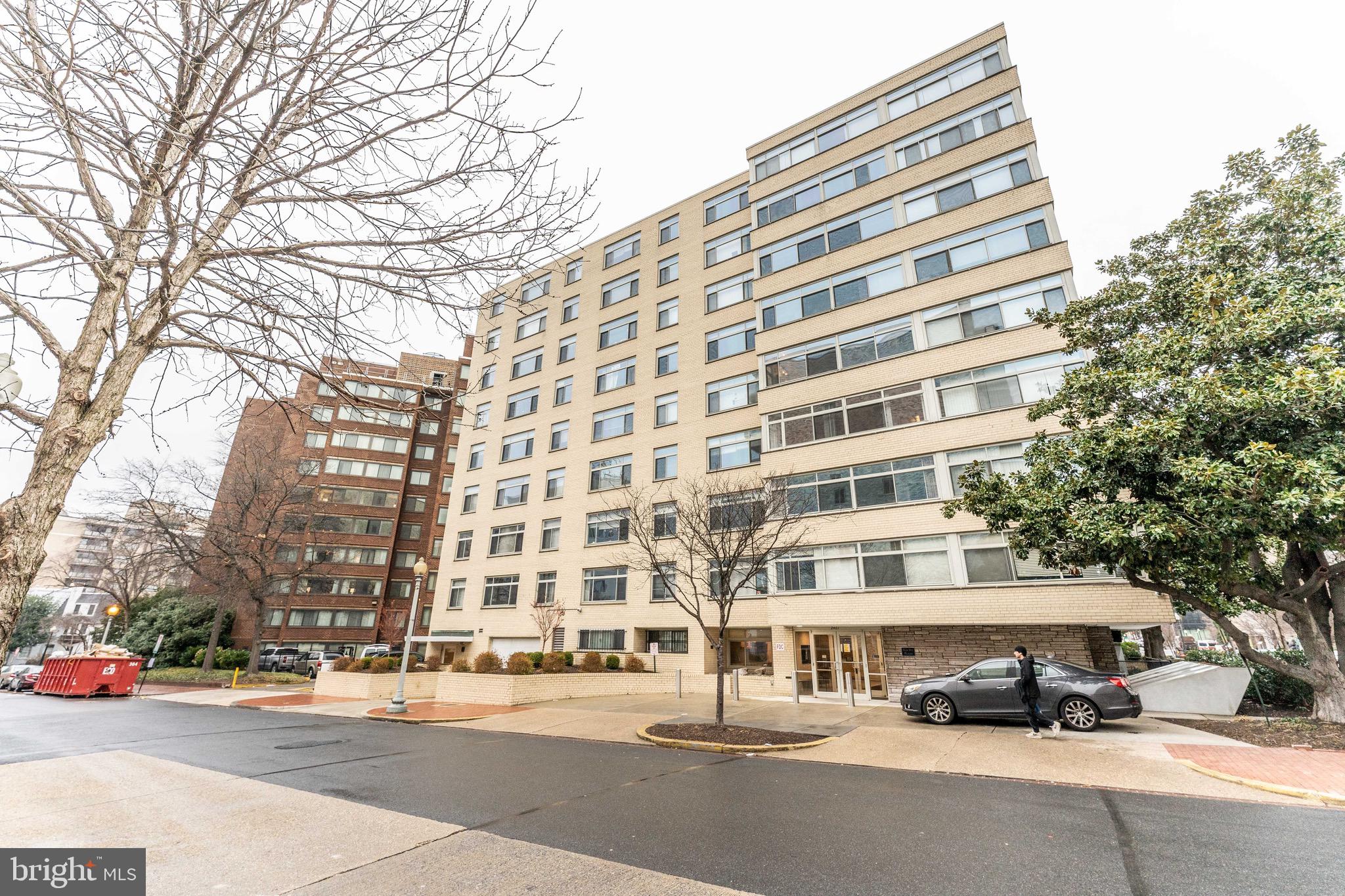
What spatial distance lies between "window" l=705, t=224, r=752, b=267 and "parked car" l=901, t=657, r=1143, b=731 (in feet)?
69.5

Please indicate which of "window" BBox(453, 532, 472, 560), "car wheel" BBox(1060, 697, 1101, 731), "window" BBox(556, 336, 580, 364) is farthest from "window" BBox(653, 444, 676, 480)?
"car wheel" BBox(1060, 697, 1101, 731)

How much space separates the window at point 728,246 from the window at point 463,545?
20.8 meters

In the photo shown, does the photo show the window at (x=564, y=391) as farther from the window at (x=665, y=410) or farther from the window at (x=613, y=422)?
the window at (x=665, y=410)

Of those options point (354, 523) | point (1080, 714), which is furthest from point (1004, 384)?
Answer: point (354, 523)

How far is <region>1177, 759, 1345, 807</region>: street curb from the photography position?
6930mm

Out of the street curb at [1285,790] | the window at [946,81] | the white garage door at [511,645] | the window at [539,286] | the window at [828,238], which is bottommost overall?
the street curb at [1285,790]

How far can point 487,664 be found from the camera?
20.5m

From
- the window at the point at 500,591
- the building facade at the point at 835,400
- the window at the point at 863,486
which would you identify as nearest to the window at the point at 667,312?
the building facade at the point at 835,400

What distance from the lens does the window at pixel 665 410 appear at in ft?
92.3

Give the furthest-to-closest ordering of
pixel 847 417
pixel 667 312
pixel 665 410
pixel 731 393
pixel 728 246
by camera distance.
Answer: pixel 667 312 < pixel 728 246 < pixel 665 410 < pixel 731 393 < pixel 847 417

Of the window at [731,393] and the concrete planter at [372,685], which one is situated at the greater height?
the window at [731,393]

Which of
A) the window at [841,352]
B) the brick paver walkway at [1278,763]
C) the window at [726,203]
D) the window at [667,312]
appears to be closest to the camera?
the brick paver walkway at [1278,763]

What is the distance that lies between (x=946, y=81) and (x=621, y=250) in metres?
18.1

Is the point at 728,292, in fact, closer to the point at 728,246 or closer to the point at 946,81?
the point at 728,246
